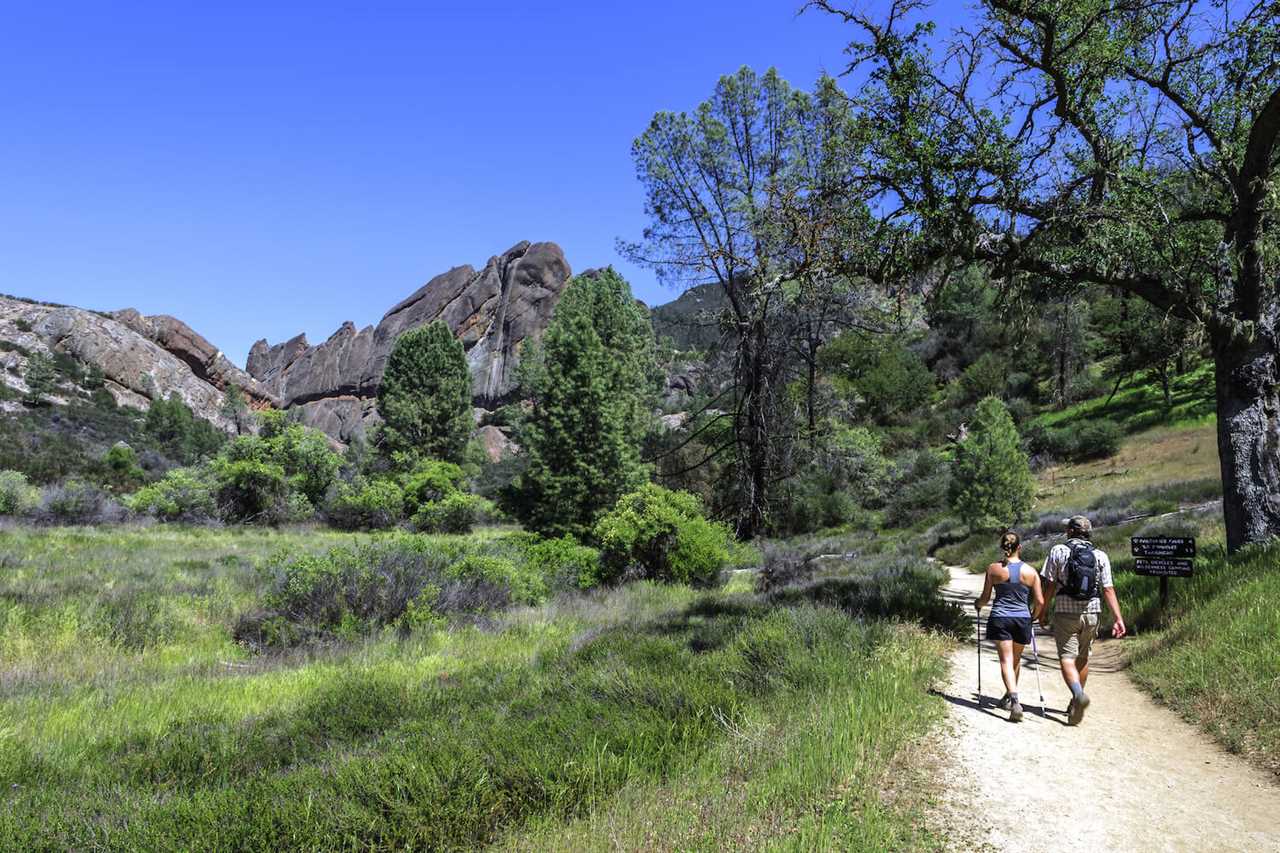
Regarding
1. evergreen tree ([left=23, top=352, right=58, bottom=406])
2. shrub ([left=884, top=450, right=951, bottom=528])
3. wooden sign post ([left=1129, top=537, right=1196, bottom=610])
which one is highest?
evergreen tree ([left=23, top=352, right=58, bottom=406])

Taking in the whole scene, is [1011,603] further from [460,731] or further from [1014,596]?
[460,731]

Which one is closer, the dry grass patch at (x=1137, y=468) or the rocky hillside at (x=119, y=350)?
the dry grass patch at (x=1137, y=468)

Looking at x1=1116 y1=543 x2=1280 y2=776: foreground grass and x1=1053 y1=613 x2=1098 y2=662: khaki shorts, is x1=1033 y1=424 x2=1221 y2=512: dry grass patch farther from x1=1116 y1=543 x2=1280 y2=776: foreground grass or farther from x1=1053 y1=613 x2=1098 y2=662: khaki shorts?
x1=1053 y1=613 x2=1098 y2=662: khaki shorts

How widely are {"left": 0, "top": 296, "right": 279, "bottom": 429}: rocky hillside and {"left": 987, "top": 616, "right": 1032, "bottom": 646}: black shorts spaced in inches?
3300

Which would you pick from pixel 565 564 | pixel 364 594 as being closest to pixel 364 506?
pixel 565 564

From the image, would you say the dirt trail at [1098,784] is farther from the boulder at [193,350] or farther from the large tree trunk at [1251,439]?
the boulder at [193,350]

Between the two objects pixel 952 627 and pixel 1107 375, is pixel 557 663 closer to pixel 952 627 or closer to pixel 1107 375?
pixel 952 627

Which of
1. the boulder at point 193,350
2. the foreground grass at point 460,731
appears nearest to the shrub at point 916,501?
the foreground grass at point 460,731

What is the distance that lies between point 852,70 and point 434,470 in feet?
94.9

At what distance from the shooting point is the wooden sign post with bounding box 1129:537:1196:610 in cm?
749

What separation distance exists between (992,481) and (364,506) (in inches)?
1002

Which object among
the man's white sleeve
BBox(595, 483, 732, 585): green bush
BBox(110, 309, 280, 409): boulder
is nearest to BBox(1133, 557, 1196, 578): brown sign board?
the man's white sleeve

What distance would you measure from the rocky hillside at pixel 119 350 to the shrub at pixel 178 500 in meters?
53.4

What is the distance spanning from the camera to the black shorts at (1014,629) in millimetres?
5637
